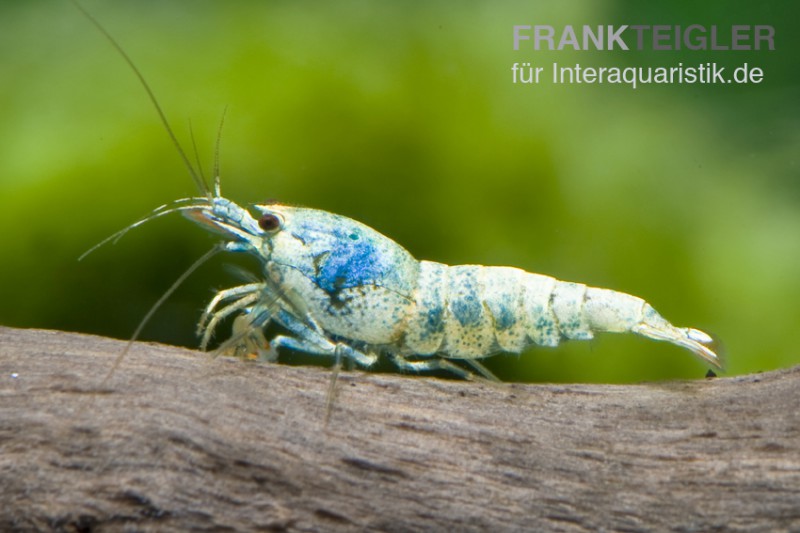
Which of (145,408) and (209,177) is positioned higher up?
(209,177)

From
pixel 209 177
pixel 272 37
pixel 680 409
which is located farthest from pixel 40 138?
pixel 680 409

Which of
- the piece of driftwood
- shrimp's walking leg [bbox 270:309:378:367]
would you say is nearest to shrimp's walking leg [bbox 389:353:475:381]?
shrimp's walking leg [bbox 270:309:378:367]

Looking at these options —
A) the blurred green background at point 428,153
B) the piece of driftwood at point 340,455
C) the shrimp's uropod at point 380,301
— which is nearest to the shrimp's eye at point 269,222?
the shrimp's uropod at point 380,301

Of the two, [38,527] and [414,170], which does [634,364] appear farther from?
[38,527]

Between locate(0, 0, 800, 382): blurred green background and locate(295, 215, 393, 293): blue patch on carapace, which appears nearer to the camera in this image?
locate(295, 215, 393, 293): blue patch on carapace

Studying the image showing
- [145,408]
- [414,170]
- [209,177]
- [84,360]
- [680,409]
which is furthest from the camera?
[414,170]

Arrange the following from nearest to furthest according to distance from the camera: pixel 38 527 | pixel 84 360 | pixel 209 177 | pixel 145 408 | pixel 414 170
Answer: pixel 38 527
pixel 145 408
pixel 84 360
pixel 209 177
pixel 414 170

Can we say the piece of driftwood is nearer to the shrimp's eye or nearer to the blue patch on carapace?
the blue patch on carapace
